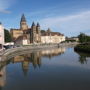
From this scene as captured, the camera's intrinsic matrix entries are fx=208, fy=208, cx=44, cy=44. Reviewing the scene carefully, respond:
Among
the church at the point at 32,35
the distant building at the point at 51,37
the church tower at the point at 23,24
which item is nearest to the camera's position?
the church at the point at 32,35

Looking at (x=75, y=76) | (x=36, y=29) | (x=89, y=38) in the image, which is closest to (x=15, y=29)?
(x=36, y=29)

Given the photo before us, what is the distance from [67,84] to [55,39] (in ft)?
522

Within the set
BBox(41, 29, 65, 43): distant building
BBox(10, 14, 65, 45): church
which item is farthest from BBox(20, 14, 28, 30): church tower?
BBox(41, 29, 65, 43): distant building

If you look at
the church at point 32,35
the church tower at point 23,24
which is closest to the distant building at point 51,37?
the church at point 32,35

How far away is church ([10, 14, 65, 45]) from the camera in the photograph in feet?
457

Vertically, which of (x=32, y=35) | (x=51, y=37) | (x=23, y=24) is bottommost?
(x=51, y=37)

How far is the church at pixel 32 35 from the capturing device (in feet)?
457

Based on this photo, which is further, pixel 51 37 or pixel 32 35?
pixel 51 37

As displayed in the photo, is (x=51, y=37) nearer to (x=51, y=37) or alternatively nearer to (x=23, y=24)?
(x=51, y=37)

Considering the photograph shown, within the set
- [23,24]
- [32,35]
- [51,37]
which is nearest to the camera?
[32,35]

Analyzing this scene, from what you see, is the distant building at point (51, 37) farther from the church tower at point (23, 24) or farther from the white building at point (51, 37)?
the church tower at point (23, 24)

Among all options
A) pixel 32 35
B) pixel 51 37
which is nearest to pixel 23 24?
pixel 51 37

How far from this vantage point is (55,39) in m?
179

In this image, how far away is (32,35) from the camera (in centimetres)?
14075
